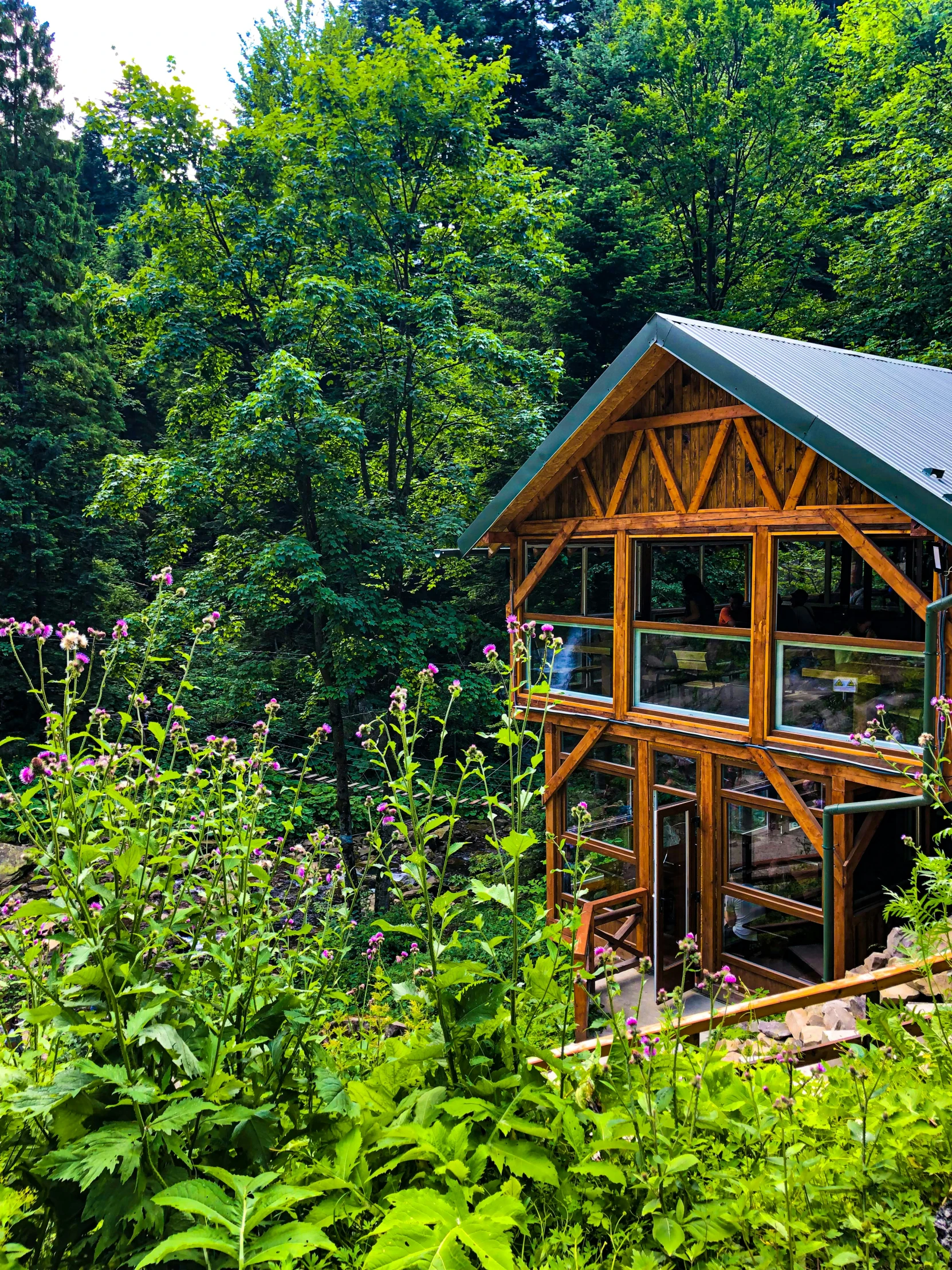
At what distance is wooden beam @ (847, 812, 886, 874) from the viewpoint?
780 centimetres

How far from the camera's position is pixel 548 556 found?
1071cm

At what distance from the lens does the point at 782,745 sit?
8.24m

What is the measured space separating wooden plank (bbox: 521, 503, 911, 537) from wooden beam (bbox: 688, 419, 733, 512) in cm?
12

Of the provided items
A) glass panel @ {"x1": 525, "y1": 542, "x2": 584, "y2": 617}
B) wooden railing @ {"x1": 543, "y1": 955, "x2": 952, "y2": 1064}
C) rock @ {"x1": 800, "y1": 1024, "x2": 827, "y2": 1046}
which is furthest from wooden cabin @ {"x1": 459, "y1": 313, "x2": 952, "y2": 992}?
glass panel @ {"x1": 525, "y1": 542, "x2": 584, "y2": 617}

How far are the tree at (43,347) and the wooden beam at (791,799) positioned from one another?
53.6 ft

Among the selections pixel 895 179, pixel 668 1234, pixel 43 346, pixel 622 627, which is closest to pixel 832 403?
pixel 622 627

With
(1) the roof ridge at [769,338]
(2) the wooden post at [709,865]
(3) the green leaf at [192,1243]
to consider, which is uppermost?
(1) the roof ridge at [769,338]

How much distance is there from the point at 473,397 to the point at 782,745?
10.0 meters

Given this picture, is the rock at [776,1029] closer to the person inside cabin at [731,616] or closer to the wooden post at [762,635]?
the wooden post at [762,635]

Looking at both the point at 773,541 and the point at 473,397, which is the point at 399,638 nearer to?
the point at 473,397

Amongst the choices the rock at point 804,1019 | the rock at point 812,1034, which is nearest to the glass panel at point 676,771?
the rock at point 804,1019

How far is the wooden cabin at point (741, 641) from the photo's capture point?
746cm

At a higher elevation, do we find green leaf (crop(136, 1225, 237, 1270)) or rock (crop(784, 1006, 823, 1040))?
green leaf (crop(136, 1225, 237, 1270))

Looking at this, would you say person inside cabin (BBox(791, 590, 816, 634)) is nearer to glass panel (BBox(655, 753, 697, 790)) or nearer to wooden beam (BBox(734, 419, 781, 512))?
wooden beam (BBox(734, 419, 781, 512))
